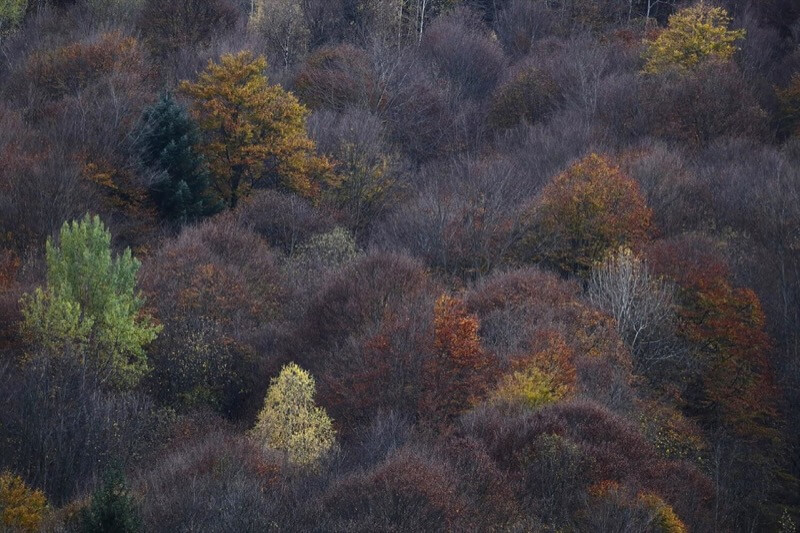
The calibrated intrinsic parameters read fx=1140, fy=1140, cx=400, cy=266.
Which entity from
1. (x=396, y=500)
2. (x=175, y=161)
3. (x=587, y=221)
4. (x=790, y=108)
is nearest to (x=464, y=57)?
(x=790, y=108)

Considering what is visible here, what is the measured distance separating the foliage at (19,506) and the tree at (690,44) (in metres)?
48.4

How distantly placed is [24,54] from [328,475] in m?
45.0

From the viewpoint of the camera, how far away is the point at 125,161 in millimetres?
53812

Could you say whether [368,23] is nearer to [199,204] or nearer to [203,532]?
[199,204]

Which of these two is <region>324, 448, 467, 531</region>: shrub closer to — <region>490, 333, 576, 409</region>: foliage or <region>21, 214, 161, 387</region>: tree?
<region>490, 333, 576, 409</region>: foliage

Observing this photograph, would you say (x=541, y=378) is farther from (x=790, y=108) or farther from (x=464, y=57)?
(x=464, y=57)

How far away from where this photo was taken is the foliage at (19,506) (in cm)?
2681

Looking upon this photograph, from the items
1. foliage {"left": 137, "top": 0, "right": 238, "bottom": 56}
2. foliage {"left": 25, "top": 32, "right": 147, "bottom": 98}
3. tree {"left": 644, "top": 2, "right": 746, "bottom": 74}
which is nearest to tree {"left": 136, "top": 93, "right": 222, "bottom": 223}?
foliage {"left": 25, "top": 32, "right": 147, "bottom": 98}

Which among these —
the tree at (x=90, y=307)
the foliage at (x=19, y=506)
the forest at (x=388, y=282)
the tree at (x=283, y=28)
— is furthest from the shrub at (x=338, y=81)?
the foliage at (x=19, y=506)

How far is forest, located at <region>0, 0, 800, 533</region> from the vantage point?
3075cm

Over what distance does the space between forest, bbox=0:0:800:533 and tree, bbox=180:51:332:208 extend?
0.16m

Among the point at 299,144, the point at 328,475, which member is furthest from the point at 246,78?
the point at 328,475

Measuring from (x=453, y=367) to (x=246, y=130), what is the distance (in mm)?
22186

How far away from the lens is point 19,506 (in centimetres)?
2722
